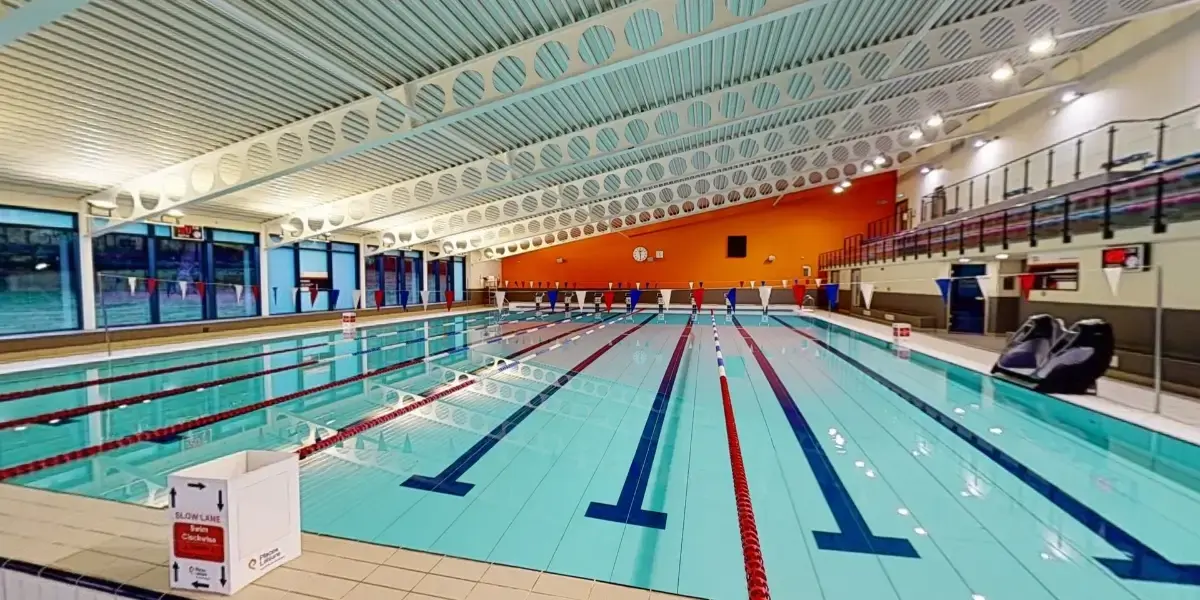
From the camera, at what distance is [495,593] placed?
170 centimetres

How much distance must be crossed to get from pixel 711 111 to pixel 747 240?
1228cm

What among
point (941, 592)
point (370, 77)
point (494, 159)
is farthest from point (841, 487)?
point (494, 159)

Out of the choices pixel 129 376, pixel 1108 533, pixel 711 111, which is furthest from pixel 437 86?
pixel 1108 533

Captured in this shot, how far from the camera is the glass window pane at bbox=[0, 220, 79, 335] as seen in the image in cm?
795

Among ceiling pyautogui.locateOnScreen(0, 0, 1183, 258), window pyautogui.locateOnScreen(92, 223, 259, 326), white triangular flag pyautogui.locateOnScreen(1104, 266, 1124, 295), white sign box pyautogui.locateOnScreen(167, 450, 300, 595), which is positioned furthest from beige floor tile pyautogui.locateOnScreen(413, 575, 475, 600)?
window pyautogui.locateOnScreen(92, 223, 259, 326)

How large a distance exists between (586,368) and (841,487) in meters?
4.41

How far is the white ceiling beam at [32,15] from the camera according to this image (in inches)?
132

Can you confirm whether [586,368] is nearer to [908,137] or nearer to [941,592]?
[941,592]

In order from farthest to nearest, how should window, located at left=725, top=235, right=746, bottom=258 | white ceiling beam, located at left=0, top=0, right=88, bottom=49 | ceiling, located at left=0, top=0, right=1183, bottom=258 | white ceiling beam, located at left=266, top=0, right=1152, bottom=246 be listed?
window, located at left=725, top=235, right=746, bottom=258
white ceiling beam, located at left=266, top=0, right=1152, bottom=246
ceiling, located at left=0, top=0, right=1183, bottom=258
white ceiling beam, located at left=0, top=0, right=88, bottom=49

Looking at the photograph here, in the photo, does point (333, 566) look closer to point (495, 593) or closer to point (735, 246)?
point (495, 593)

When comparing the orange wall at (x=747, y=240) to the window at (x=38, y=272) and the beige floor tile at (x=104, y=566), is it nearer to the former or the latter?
the window at (x=38, y=272)

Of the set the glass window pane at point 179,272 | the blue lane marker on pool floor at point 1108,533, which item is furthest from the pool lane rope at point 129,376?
the blue lane marker on pool floor at point 1108,533

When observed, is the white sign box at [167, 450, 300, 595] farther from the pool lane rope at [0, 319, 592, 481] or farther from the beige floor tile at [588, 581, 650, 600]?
the pool lane rope at [0, 319, 592, 481]

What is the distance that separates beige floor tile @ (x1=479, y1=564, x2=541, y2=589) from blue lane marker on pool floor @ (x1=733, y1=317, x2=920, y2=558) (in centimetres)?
144
